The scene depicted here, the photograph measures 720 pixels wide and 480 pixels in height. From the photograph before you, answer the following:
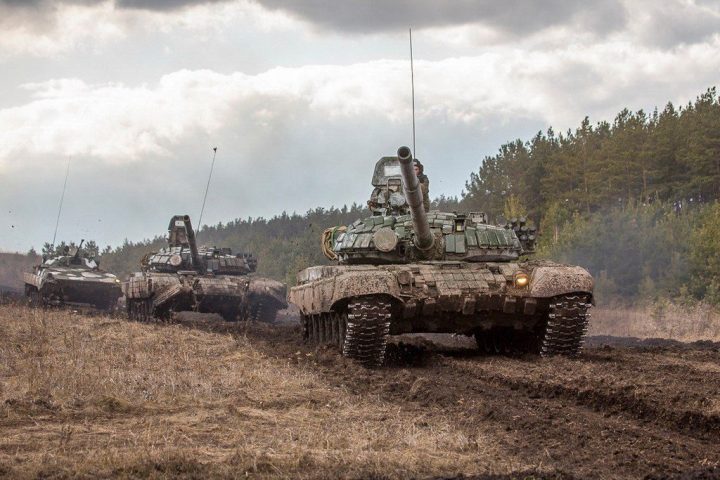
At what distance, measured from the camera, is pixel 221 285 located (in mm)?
27328

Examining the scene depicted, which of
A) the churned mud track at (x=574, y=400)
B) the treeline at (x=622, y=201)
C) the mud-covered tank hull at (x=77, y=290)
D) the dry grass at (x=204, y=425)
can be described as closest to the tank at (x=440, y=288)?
the churned mud track at (x=574, y=400)

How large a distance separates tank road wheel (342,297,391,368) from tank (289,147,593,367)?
0.04ft

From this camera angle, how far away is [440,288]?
1521 cm

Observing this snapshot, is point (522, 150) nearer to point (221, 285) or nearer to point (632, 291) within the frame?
point (632, 291)

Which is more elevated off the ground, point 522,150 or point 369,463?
point 522,150

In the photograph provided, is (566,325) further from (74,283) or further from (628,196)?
(628,196)

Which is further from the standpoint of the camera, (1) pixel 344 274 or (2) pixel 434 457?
(1) pixel 344 274

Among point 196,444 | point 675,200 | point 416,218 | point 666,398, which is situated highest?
point 675,200

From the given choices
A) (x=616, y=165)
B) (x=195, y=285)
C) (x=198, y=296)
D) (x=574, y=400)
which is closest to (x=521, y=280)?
(x=574, y=400)

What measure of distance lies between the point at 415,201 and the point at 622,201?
118 feet

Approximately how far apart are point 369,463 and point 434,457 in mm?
577

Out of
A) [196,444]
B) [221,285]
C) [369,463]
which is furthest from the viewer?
[221,285]

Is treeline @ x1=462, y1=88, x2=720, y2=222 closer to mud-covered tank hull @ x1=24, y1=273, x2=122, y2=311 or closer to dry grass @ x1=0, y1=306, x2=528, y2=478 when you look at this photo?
mud-covered tank hull @ x1=24, y1=273, x2=122, y2=311

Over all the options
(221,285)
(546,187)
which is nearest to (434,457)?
(221,285)
